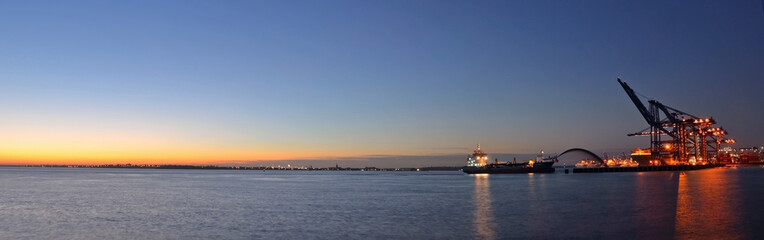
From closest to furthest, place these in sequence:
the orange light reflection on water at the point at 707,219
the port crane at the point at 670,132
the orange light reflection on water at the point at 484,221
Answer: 1. the orange light reflection on water at the point at 707,219
2. the orange light reflection on water at the point at 484,221
3. the port crane at the point at 670,132

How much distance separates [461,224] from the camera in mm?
28688

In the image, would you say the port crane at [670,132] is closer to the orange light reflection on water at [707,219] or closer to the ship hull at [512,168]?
the ship hull at [512,168]

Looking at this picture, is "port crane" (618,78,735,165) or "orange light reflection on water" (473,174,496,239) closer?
"orange light reflection on water" (473,174,496,239)

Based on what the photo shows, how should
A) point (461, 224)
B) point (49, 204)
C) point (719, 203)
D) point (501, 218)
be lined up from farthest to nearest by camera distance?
point (49, 204), point (719, 203), point (501, 218), point (461, 224)

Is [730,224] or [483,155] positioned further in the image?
[483,155]

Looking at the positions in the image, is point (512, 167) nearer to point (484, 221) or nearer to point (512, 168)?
point (512, 168)

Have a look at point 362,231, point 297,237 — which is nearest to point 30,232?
point 297,237

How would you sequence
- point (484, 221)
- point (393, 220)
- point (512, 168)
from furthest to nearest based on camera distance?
point (512, 168), point (393, 220), point (484, 221)

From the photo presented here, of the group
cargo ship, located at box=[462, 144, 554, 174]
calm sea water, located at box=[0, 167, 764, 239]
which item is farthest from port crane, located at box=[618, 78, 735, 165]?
calm sea water, located at box=[0, 167, 764, 239]

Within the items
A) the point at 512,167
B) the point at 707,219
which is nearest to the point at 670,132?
the point at 512,167

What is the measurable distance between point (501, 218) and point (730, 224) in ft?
35.3

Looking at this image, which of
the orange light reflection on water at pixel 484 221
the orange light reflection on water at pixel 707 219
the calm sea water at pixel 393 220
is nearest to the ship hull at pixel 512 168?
the calm sea water at pixel 393 220

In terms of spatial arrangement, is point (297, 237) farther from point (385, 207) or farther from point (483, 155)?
point (483, 155)

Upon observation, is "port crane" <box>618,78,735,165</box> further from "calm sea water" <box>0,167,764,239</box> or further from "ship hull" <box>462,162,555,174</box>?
"calm sea water" <box>0,167,764,239</box>
